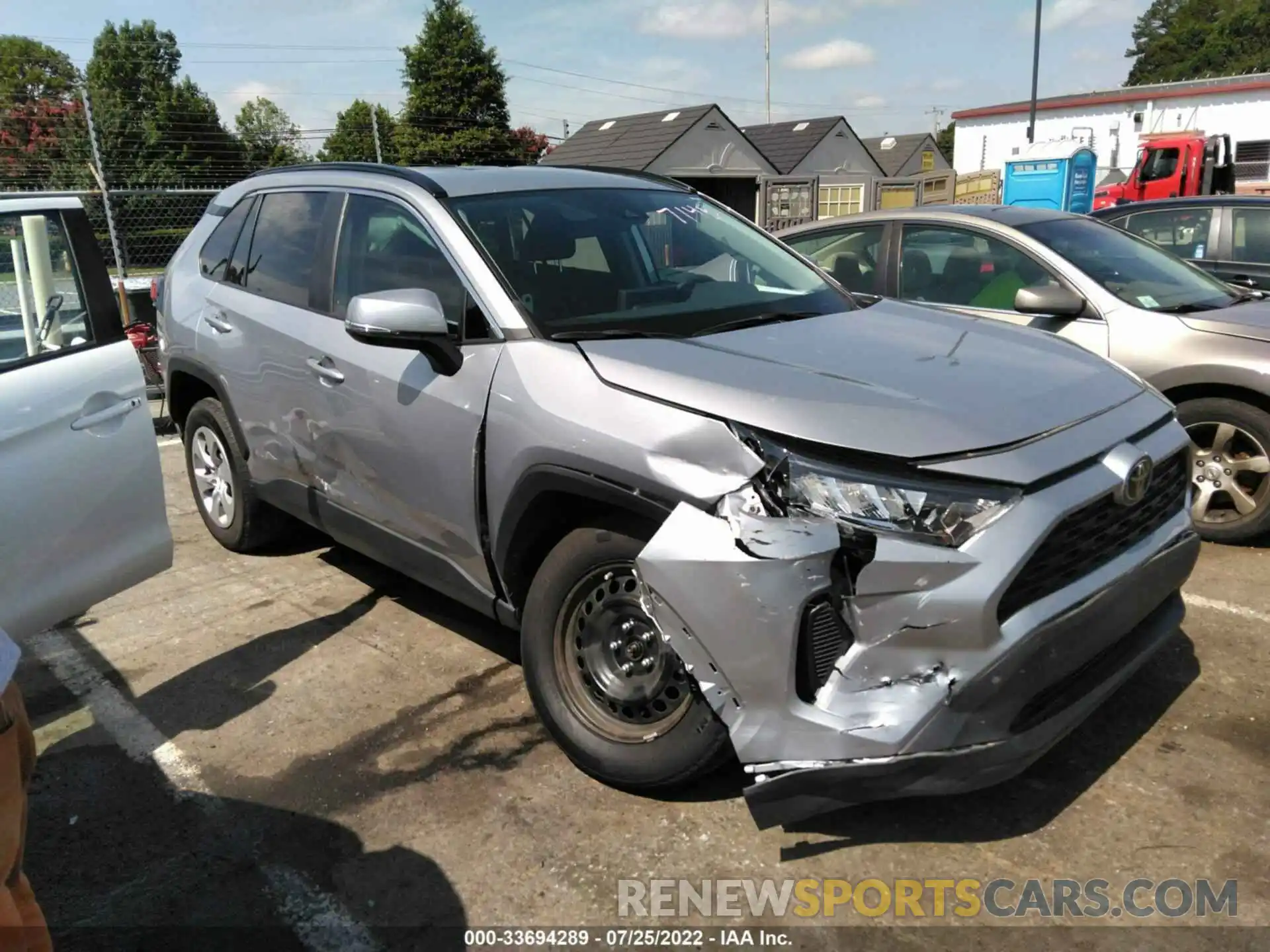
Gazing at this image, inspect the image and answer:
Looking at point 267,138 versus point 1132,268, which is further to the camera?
point 267,138

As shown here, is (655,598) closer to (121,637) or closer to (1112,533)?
(1112,533)

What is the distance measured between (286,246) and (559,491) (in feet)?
7.33

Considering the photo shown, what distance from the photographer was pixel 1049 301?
4.82m

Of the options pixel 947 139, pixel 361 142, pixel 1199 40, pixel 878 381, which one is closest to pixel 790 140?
pixel 361 142

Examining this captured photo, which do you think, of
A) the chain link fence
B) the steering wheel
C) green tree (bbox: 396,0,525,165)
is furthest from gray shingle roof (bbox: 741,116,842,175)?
the steering wheel

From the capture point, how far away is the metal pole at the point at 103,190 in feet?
32.4

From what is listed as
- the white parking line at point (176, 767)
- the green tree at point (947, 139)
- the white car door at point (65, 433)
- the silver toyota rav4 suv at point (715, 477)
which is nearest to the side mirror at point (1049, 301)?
the silver toyota rav4 suv at point (715, 477)

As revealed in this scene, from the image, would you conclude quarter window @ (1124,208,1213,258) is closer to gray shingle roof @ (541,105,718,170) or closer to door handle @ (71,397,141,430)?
door handle @ (71,397,141,430)

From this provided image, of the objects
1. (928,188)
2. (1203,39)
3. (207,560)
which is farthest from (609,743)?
(1203,39)

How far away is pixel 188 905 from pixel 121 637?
202 centimetres

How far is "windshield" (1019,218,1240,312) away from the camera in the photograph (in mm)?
5039

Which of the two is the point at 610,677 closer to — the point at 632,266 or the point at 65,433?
the point at 632,266

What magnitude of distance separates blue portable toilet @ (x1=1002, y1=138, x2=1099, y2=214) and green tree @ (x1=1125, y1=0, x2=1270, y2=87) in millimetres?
69889

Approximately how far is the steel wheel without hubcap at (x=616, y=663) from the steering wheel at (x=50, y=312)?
1955 millimetres
